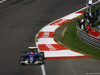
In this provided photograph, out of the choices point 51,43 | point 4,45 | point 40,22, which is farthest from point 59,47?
point 40,22

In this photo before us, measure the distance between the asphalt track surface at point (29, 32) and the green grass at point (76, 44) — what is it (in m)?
1.31

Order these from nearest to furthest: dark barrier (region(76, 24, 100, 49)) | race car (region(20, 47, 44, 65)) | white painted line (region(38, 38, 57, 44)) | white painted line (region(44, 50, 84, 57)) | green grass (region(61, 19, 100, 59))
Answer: race car (region(20, 47, 44, 65)) < white painted line (region(44, 50, 84, 57)) < green grass (region(61, 19, 100, 59)) < dark barrier (region(76, 24, 100, 49)) < white painted line (region(38, 38, 57, 44))

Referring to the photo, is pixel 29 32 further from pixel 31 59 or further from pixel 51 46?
pixel 31 59

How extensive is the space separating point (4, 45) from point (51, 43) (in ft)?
11.1

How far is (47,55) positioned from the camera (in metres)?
18.9

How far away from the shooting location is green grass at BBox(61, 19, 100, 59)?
19.5 metres

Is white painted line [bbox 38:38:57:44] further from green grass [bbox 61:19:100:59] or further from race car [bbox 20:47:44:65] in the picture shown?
race car [bbox 20:47:44:65]

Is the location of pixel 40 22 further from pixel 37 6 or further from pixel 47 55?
pixel 47 55

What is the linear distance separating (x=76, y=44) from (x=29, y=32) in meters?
4.61

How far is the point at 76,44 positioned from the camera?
21203 mm

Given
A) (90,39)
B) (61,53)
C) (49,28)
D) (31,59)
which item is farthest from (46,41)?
(31,59)

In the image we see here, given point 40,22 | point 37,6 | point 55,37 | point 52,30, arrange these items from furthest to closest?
1. point 37,6
2. point 40,22
3. point 52,30
4. point 55,37

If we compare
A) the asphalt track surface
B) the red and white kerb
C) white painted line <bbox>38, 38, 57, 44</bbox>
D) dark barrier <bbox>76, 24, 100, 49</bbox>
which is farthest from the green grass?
the asphalt track surface

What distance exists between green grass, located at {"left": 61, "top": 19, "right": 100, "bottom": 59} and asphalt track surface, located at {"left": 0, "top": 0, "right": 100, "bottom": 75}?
1311mm
